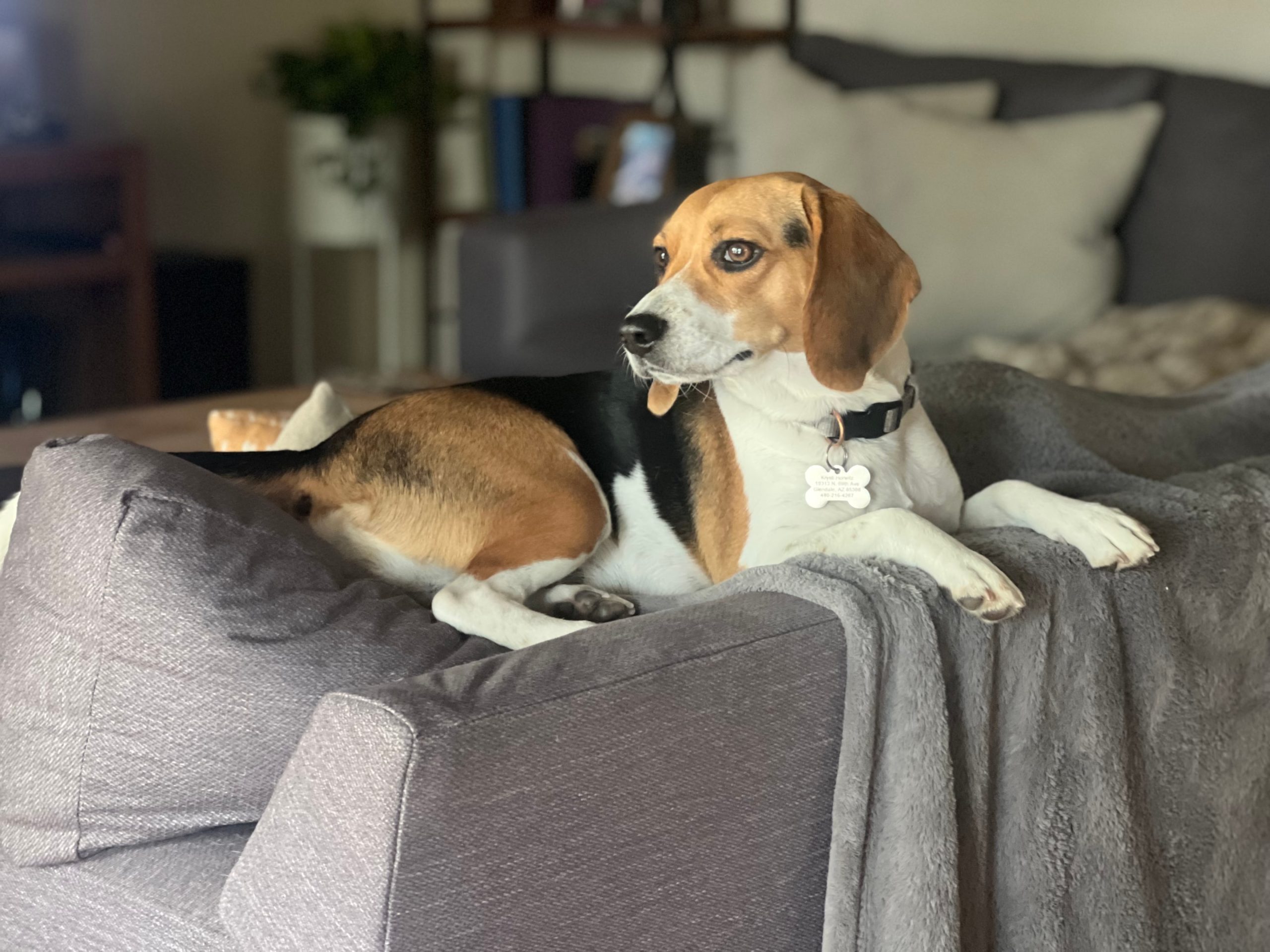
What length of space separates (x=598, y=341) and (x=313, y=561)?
1.82m

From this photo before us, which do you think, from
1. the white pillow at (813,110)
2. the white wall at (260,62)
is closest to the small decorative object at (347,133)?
the white wall at (260,62)

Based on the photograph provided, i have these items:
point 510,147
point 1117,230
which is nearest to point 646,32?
point 510,147

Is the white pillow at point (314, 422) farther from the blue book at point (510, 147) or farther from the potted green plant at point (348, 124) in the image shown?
the blue book at point (510, 147)

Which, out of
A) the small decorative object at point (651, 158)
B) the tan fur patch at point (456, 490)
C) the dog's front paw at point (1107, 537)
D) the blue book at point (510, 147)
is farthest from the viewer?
the blue book at point (510, 147)

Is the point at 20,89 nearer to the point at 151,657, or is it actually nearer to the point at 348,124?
the point at 348,124

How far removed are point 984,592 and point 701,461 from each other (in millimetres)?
505

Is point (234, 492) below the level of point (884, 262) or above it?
below

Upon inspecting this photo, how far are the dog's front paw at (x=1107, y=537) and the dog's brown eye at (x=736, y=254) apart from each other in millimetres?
439

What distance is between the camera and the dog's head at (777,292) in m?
1.48

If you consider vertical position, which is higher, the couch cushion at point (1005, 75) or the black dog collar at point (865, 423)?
the couch cushion at point (1005, 75)

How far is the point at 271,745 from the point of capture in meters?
1.21

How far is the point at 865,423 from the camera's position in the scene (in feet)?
5.17

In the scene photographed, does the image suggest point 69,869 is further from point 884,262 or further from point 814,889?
point 884,262

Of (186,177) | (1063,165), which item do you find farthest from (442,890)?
(186,177)
